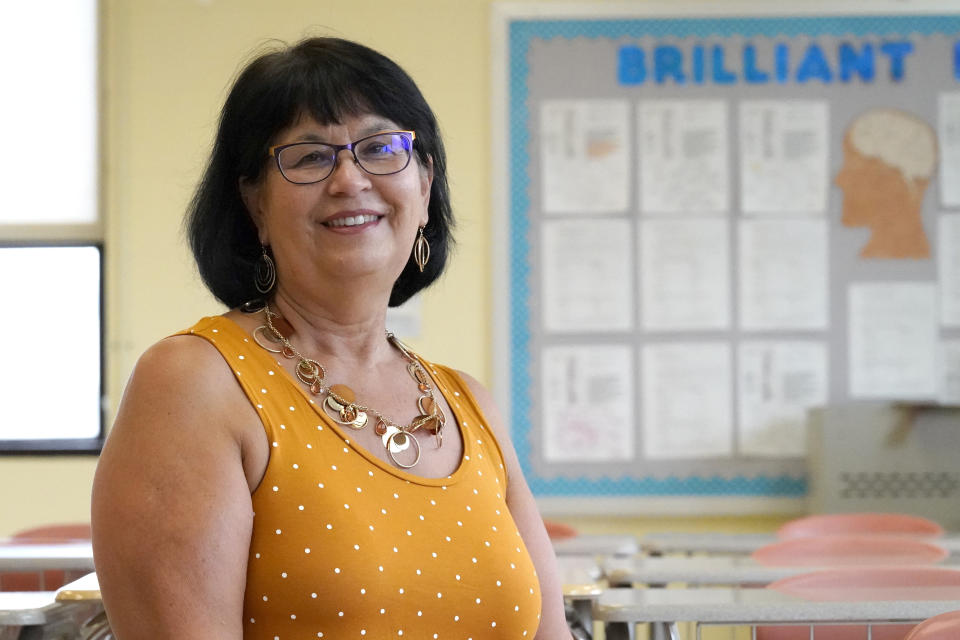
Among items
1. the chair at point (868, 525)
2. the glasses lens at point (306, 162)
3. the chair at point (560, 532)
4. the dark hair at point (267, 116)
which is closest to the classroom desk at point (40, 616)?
the dark hair at point (267, 116)

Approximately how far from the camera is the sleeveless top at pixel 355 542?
1.22 metres

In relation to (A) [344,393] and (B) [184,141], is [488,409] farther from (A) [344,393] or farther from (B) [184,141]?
(B) [184,141]

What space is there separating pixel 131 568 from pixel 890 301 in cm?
357

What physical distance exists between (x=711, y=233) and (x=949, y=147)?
92 cm

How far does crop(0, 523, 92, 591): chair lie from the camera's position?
9.59 ft

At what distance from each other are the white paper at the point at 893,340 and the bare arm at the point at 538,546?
293 centimetres

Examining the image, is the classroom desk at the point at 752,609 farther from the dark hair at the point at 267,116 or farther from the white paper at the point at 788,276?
the white paper at the point at 788,276

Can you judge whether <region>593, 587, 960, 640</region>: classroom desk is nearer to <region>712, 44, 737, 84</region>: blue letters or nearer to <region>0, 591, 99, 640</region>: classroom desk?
<region>0, 591, 99, 640</region>: classroom desk

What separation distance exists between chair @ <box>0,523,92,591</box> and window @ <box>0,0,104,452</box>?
0.95 m

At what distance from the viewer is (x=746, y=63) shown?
4.23 metres

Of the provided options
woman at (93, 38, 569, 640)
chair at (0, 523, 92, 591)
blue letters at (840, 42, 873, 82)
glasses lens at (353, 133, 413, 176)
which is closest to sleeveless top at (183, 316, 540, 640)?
woman at (93, 38, 569, 640)

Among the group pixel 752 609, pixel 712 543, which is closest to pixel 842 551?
pixel 712 543

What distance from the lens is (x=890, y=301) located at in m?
4.19

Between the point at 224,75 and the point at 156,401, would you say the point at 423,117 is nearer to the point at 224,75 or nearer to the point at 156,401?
the point at 156,401
